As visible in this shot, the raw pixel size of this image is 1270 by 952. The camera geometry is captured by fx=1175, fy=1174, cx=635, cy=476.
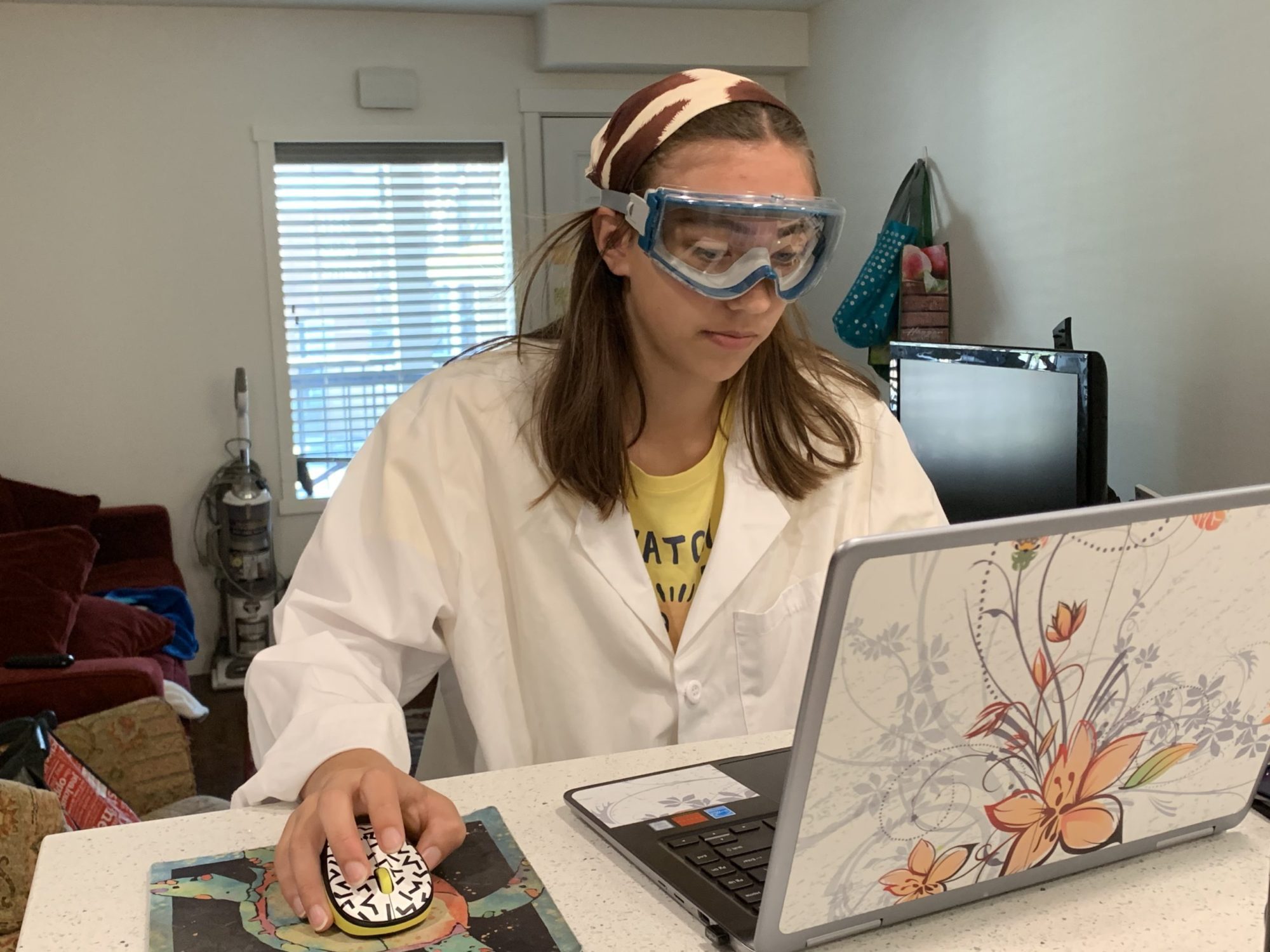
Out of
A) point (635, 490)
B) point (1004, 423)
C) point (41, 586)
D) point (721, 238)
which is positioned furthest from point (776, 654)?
point (41, 586)

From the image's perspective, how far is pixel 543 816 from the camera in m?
0.91

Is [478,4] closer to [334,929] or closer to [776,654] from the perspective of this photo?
[776,654]

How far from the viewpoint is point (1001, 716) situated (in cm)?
67

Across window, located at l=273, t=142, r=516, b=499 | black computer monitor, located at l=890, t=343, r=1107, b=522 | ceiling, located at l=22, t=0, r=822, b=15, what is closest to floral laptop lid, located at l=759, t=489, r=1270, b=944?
black computer monitor, located at l=890, t=343, r=1107, b=522

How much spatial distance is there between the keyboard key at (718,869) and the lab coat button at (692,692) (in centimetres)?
51

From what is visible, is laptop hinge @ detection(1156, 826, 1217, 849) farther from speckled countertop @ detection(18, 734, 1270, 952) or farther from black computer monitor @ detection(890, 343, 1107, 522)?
black computer monitor @ detection(890, 343, 1107, 522)

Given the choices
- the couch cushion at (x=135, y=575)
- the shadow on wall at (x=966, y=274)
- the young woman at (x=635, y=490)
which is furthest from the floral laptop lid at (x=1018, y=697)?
the couch cushion at (x=135, y=575)

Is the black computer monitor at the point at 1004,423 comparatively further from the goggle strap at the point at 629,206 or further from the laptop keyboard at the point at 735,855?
the laptop keyboard at the point at 735,855

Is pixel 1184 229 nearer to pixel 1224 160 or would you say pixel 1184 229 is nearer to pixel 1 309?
pixel 1224 160

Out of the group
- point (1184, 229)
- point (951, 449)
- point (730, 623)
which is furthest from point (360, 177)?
point (730, 623)

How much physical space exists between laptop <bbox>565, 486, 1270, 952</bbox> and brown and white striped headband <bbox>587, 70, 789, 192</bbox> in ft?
2.42

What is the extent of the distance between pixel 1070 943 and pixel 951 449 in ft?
7.46

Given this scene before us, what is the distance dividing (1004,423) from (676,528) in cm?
150

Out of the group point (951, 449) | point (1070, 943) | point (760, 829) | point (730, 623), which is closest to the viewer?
point (1070, 943)
